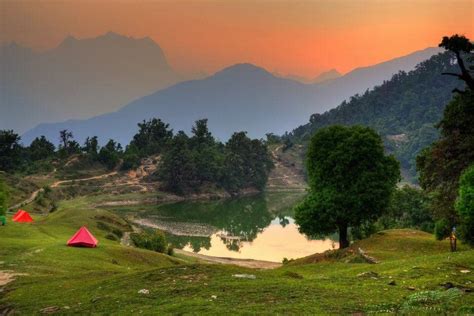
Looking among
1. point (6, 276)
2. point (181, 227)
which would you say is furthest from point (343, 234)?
point (181, 227)

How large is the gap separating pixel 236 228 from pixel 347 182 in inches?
2528

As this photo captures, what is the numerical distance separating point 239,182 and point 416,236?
146 meters

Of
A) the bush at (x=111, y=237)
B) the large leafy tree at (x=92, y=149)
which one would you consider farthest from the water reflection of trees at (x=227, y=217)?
the large leafy tree at (x=92, y=149)

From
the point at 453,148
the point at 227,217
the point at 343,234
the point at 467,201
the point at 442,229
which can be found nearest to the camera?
the point at 467,201

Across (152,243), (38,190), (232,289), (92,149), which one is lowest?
(152,243)

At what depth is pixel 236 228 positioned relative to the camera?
108562mm

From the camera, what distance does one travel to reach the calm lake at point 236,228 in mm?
81438

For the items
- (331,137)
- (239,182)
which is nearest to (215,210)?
(239,182)

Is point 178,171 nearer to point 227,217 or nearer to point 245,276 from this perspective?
point 227,217

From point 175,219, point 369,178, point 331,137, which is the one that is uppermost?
point 331,137

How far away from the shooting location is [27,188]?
127m

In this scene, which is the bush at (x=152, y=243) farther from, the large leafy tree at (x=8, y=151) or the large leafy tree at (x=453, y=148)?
the large leafy tree at (x=8, y=151)

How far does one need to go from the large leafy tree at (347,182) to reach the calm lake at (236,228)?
80.3ft

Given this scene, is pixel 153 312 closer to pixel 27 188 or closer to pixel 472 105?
pixel 472 105
